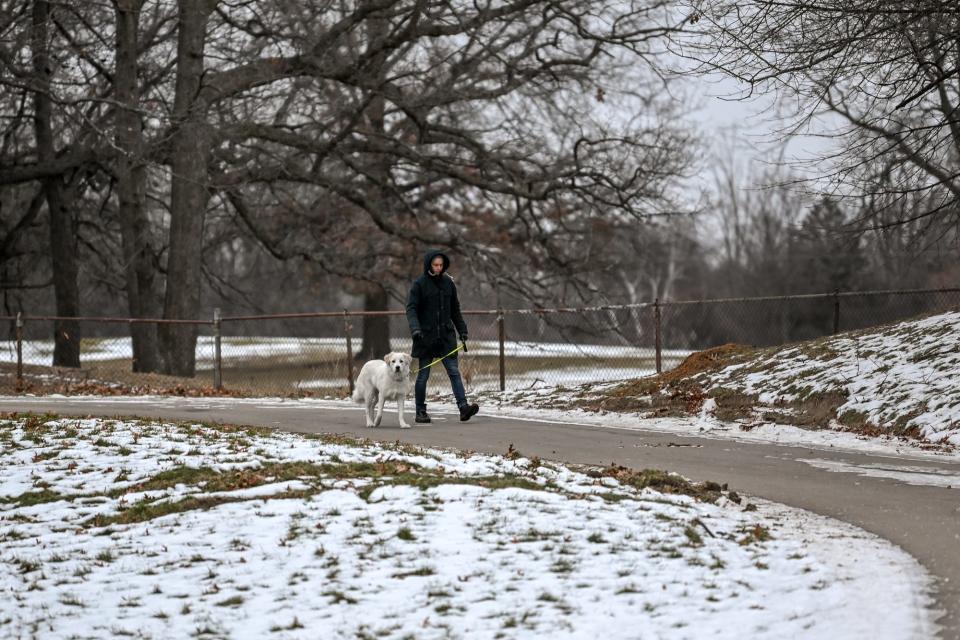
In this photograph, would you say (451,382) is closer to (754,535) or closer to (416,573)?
(754,535)

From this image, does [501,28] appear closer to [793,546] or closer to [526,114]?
[526,114]

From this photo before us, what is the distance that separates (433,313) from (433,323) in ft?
0.42

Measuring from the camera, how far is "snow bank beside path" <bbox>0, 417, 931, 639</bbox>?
622 cm

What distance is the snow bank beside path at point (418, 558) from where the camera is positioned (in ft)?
20.4

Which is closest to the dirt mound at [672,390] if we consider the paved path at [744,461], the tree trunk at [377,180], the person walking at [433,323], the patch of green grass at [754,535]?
the paved path at [744,461]

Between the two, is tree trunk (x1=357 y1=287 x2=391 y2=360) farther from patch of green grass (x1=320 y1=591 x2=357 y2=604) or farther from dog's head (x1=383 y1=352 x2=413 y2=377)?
patch of green grass (x1=320 y1=591 x2=357 y2=604)

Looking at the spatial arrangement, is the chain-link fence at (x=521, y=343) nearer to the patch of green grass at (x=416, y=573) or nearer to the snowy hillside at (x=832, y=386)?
the snowy hillside at (x=832, y=386)

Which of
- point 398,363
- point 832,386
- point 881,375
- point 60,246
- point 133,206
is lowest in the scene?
point 832,386

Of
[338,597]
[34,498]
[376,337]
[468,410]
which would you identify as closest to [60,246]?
[376,337]

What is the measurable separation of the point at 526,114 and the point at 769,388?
15.1m

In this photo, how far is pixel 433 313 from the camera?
15.0m

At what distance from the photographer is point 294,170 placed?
27578mm

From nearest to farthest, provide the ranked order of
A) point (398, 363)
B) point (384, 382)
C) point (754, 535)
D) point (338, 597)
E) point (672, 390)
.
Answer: point (338, 597)
point (754, 535)
point (398, 363)
point (384, 382)
point (672, 390)

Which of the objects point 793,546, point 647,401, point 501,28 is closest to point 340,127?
point 501,28
